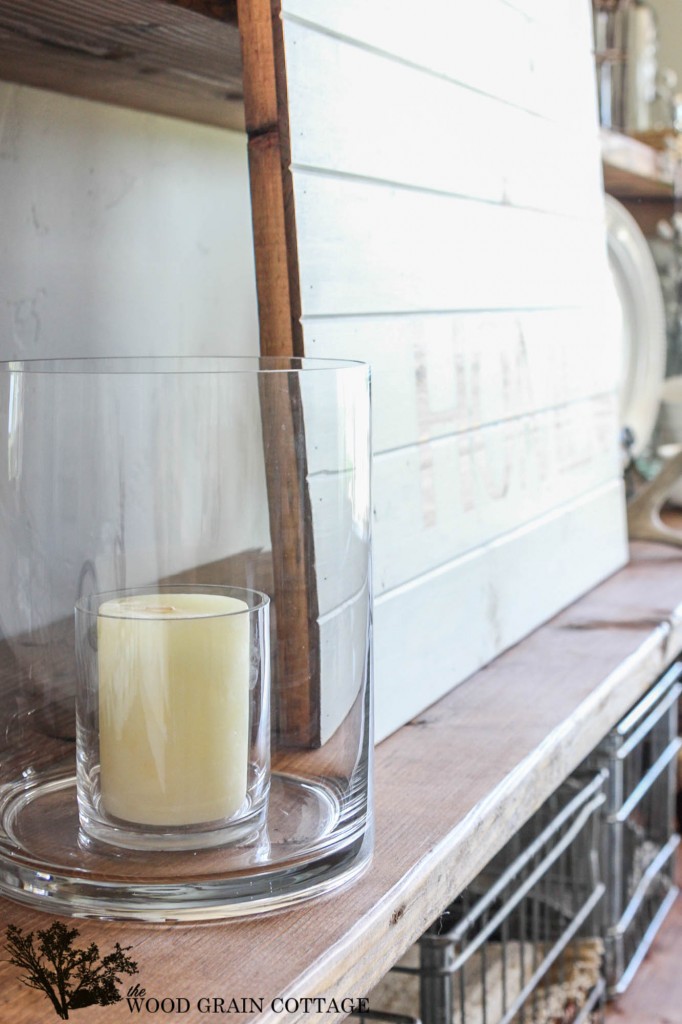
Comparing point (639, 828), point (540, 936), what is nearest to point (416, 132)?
point (540, 936)

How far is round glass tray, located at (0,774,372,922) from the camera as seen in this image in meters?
0.48

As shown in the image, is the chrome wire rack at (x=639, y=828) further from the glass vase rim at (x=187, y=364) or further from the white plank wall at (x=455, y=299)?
the glass vase rim at (x=187, y=364)

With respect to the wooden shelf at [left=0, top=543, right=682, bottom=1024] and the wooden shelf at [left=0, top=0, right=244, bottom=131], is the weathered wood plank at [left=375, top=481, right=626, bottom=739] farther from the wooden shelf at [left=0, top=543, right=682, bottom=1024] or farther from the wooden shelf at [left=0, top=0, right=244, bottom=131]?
the wooden shelf at [left=0, top=0, right=244, bottom=131]

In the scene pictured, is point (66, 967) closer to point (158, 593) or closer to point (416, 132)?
point (158, 593)

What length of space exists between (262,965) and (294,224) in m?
0.39

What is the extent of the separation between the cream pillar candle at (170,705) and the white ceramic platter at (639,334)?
1.23 metres

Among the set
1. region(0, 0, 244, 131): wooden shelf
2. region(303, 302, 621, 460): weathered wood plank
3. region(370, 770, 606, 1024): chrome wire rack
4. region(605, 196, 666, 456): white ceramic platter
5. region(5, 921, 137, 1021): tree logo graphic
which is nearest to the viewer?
region(5, 921, 137, 1021): tree logo graphic

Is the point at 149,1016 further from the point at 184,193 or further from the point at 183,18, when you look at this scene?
the point at 184,193

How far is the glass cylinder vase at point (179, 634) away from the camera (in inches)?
18.9

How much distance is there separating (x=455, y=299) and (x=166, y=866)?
507 millimetres

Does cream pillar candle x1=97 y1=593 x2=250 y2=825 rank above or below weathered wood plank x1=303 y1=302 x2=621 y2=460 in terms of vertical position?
below

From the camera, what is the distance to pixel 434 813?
62 centimetres

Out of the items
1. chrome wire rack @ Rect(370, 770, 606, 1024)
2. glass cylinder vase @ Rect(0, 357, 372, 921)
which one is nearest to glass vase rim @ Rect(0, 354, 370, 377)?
glass cylinder vase @ Rect(0, 357, 372, 921)

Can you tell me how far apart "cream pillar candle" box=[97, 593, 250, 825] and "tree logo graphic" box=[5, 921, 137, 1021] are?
58 millimetres
